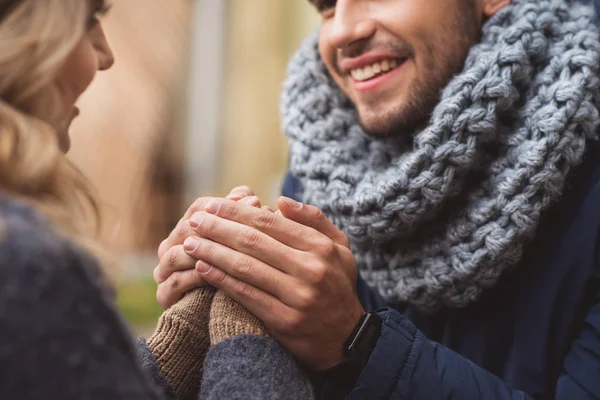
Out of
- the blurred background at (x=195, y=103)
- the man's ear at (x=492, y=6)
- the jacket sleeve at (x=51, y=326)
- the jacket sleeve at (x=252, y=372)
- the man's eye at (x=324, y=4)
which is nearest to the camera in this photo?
the jacket sleeve at (x=51, y=326)

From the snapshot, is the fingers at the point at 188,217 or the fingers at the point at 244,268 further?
the fingers at the point at 188,217

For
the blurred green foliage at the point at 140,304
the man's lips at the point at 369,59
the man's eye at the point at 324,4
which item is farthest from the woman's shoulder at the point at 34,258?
the blurred green foliage at the point at 140,304

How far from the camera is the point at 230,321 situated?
1066mm

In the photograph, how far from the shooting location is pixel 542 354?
1.29 meters

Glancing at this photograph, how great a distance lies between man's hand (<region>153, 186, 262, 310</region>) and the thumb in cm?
8

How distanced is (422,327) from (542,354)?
0.27 meters

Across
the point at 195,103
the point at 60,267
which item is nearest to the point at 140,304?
the point at 195,103

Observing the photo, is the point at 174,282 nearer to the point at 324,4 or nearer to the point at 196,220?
the point at 196,220

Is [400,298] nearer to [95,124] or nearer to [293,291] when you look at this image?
[293,291]

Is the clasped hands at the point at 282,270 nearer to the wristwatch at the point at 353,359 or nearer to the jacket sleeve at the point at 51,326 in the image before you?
the wristwatch at the point at 353,359

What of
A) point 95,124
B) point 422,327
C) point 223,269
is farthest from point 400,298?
point 95,124

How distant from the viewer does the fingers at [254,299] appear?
1.08m

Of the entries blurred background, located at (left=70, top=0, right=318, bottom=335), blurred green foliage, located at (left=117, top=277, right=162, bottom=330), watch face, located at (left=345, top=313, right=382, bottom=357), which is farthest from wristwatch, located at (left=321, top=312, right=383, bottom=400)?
blurred background, located at (left=70, top=0, right=318, bottom=335)

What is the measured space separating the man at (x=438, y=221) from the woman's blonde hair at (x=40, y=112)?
0.36m
